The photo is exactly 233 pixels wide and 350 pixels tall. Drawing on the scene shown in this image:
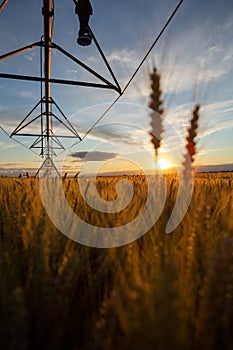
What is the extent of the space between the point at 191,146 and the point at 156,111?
0.56m

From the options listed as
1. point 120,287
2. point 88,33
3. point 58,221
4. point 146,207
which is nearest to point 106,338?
point 120,287

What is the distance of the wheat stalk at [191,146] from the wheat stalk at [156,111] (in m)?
0.35

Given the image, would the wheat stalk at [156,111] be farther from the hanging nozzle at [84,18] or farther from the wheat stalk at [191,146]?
the hanging nozzle at [84,18]

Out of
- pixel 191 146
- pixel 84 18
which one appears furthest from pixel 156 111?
pixel 84 18

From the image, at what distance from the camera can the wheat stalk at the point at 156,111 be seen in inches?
91.5

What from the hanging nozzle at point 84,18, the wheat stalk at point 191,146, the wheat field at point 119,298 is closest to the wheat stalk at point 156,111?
the wheat stalk at point 191,146

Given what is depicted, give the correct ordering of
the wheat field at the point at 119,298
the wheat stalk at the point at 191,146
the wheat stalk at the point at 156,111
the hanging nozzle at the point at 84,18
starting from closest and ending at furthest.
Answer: the wheat field at the point at 119,298
the wheat stalk at the point at 191,146
the wheat stalk at the point at 156,111
the hanging nozzle at the point at 84,18

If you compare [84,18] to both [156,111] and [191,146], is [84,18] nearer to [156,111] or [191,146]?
[156,111]

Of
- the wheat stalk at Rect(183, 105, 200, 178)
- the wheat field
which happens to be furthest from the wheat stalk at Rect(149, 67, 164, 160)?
the wheat field

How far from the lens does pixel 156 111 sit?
232 centimetres

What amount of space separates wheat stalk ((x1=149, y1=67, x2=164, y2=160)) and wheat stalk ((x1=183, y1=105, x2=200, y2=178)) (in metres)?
0.35


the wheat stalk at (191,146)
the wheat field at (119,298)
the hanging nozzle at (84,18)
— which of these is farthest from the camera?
the hanging nozzle at (84,18)

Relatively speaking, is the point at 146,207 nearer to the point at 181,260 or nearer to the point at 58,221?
the point at 58,221

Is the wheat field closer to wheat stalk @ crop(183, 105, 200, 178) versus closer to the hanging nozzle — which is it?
wheat stalk @ crop(183, 105, 200, 178)
